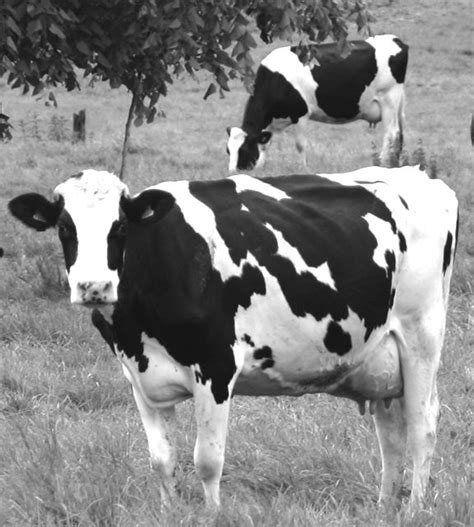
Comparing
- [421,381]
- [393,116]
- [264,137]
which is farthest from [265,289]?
[393,116]

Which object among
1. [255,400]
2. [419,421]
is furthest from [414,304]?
[255,400]

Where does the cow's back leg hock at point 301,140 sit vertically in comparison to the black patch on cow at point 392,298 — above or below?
below

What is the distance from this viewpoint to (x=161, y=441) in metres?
5.45

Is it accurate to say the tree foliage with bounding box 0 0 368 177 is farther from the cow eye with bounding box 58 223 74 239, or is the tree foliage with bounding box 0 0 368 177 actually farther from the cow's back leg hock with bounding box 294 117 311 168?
the cow's back leg hock with bounding box 294 117 311 168

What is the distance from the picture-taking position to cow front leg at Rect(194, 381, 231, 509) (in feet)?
17.5

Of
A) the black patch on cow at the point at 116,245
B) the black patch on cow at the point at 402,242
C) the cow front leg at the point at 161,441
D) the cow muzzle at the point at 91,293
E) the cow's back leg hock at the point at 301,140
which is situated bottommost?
the cow's back leg hock at the point at 301,140

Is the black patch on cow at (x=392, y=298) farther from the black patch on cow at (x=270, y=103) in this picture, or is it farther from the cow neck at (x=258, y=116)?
the cow neck at (x=258, y=116)

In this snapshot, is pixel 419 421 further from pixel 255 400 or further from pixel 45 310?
pixel 45 310

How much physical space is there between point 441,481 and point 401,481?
12.1 inches

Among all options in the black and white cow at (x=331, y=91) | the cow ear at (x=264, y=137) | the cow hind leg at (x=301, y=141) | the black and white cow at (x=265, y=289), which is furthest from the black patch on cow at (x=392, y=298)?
the black and white cow at (x=331, y=91)

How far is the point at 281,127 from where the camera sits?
793 inches

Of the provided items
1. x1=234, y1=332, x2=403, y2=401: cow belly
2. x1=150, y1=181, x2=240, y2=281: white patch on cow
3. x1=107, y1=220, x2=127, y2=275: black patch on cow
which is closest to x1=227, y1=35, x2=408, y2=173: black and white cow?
x1=234, y1=332, x2=403, y2=401: cow belly

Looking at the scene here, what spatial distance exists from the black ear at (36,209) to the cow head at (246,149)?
12306mm

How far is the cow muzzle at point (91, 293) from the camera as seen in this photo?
4891mm
